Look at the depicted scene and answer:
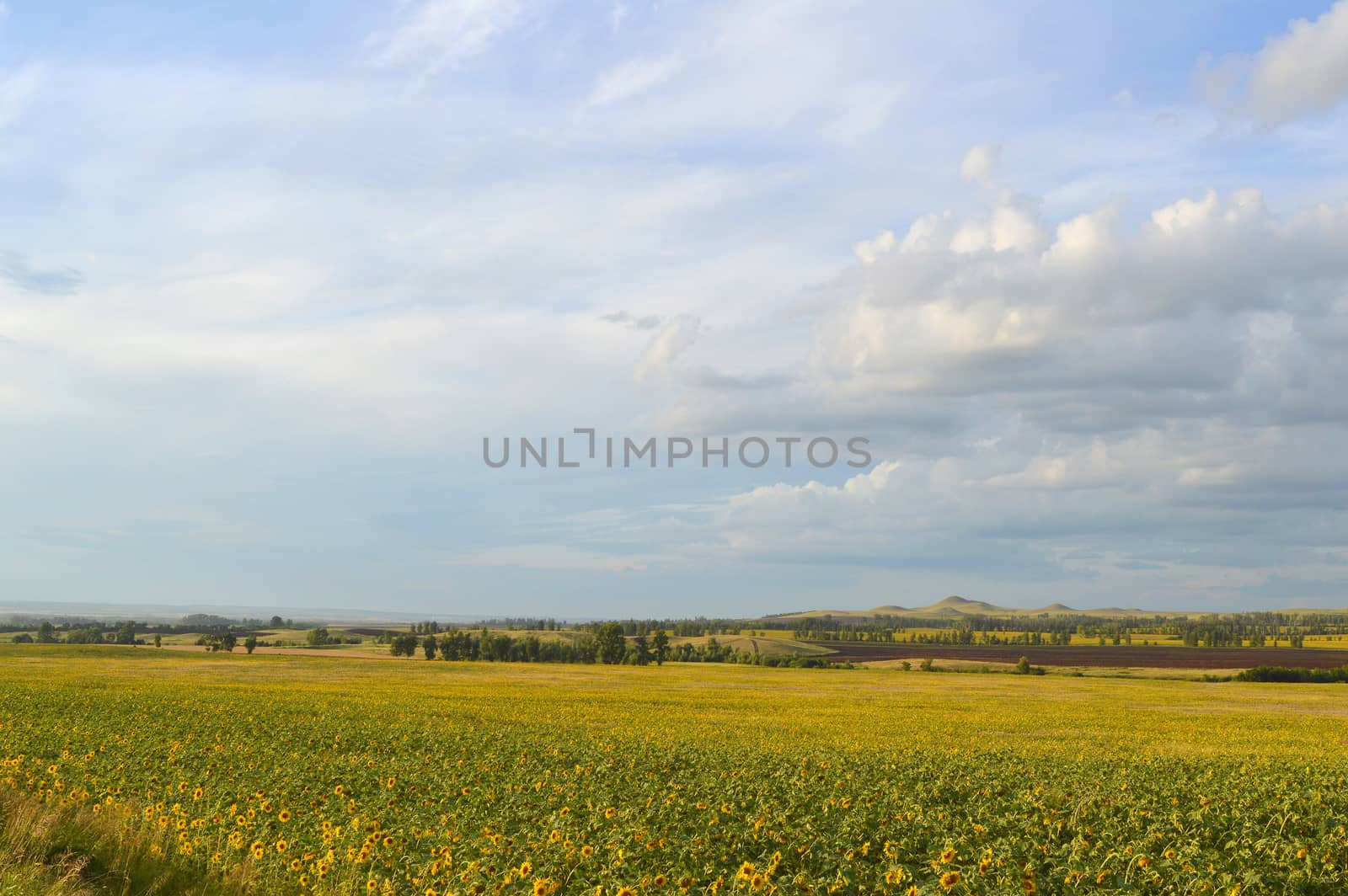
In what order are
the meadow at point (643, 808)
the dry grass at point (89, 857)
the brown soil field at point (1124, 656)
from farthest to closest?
the brown soil field at point (1124, 656) → the dry grass at point (89, 857) → the meadow at point (643, 808)

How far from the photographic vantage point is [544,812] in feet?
41.4

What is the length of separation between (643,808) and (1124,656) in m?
154

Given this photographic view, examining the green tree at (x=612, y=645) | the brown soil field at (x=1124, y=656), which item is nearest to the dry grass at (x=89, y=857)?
the green tree at (x=612, y=645)

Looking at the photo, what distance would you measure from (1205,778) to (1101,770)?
7.15ft

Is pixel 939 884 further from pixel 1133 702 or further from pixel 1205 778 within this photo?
pixel 1133 702

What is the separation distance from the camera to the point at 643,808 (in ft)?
41.9

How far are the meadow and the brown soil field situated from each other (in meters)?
104

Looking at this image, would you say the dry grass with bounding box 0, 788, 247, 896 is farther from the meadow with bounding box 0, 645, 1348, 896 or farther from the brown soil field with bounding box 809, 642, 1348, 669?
the brown soil field with bounding box 809, 642, 1348, 669

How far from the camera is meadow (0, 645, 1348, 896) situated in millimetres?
9672

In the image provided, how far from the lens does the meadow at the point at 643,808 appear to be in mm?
9672

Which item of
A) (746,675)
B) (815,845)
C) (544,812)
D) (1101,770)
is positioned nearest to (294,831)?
(544,812)

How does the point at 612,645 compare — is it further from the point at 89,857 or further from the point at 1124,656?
the point at 89,857

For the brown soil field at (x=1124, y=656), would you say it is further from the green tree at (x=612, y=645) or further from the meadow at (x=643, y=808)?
the meadow at (x=643, y=808)

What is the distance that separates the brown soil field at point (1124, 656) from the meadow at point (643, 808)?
343ft
